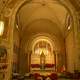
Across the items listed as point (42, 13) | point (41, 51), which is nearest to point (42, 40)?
point (41, 51)

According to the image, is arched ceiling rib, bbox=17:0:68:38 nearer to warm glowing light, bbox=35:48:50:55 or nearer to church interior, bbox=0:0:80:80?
church interior, bbox=0:0:80:80

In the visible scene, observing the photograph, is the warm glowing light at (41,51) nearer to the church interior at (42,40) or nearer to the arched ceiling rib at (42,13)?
the church interior at (42,40)

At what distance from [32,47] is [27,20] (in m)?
3.94

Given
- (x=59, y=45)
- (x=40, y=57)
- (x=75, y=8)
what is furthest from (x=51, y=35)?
(x=75, y=8)

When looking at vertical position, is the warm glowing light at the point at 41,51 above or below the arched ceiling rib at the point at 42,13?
below

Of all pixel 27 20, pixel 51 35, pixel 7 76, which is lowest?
pixel 7 76

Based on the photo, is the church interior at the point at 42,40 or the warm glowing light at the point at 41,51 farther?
the warm glowing light at the point at 41,51

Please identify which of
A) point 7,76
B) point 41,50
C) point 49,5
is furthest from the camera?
point 41,50

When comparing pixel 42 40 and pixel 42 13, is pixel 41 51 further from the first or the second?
pixel 42 13

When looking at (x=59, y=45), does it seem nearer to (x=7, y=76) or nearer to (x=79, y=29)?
(x=79, y=29)

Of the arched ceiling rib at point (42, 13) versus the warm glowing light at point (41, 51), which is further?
the warm glowing light at point (41, 51)

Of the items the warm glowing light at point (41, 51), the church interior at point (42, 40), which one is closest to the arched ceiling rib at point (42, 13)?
the church interior at point (42, 40)

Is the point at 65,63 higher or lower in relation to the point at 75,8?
Answer: lower

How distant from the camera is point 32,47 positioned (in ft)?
77.1
